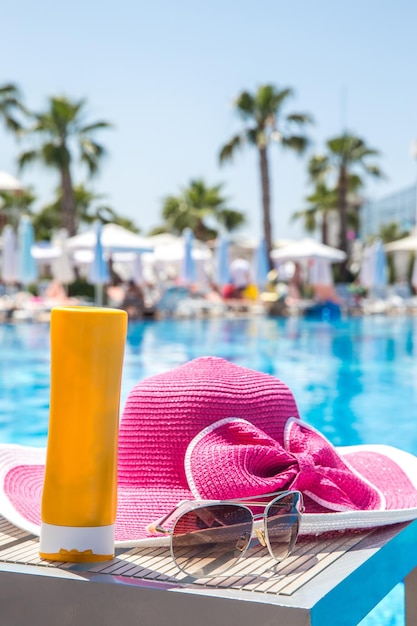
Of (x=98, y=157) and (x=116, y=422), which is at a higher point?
(x=98, y=157)

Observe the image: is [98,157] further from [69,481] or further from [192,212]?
[69,481]

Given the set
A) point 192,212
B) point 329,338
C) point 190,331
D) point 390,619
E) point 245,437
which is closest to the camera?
point 245,437

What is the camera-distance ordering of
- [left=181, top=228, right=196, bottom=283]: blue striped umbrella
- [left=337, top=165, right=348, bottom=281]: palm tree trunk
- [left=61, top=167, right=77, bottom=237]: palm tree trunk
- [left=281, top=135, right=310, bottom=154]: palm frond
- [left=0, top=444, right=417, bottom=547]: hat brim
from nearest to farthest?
1. [left=0, top=444, right=417, bottom=547]: hat brim
2. [left=181, top=228, right=196, bottom=283]: blue striped umbrella
3. [left=61, top=167, right=77, bottom=237]: palm tree trunk
4. [left=281, top=135, right=310, bottom=154]: palm frond
5. [left=337, top=165, right=348, bottom=281]: palm tree trunk

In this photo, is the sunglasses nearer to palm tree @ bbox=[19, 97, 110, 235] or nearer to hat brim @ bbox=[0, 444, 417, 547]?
hat brim @ bbox=[0, 444, 417, 547]

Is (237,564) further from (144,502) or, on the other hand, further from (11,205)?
(11,205)

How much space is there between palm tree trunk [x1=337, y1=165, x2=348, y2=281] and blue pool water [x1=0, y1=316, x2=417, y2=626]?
17.0 meters

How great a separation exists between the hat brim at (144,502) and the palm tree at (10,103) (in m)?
31.2

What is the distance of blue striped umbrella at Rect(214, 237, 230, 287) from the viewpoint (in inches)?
1074

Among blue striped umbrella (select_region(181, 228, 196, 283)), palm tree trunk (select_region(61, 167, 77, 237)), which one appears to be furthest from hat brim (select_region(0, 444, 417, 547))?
palm tree trunk (select_region(61, 167, 77, 237))

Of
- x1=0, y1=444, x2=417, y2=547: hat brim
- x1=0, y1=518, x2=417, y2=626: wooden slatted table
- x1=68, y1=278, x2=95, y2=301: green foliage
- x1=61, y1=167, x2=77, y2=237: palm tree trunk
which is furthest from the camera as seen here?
x1=61, y1=167, x2=77, y2=237: palm tree trunk

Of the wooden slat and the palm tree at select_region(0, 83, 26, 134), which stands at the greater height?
the palm tree at select_region(0, 83, 26, 134)

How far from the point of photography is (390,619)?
360 centimetres

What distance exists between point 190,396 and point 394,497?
653 millimetres

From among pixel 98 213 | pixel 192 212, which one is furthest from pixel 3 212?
pixel 192 212
